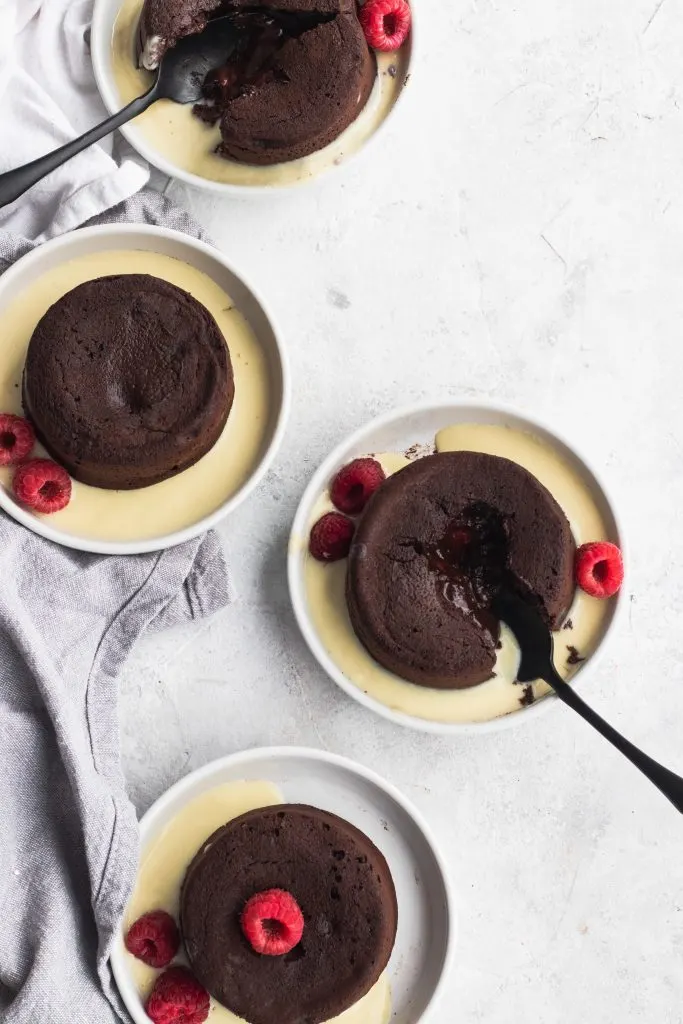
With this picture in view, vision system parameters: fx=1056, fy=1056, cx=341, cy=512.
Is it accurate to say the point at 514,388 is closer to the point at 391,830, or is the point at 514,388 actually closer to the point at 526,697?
the point at 526,697

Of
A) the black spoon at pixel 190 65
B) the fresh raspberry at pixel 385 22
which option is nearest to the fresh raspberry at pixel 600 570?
the fresh raspberry at pixel 385 22

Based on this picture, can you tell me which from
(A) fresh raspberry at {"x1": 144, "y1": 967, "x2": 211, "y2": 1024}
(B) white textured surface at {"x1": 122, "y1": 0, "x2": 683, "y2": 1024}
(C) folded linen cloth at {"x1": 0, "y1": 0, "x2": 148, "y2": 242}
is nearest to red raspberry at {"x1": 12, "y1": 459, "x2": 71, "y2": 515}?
(B) white textured surface at {"x1": 122, "y1": 0, "x2": 683, "y2": 1024}

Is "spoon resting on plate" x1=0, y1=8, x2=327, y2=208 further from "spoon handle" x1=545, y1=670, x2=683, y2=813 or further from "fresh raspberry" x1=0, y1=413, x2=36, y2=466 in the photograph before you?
"spoon handle" x1=545, y1=670, x2=683, y2=813

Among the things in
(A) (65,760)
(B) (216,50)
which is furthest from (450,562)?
(B) (216,50)

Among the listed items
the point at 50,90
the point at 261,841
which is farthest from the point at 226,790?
the point at 50,90

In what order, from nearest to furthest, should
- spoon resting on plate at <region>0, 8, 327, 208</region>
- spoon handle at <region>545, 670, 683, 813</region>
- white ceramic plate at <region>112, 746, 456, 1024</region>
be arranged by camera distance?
spoon handle at <region>545, 670, 683, 813</region> < white ceramic plate at <region>112, 746, 456, 1024</region> < spoon resting on plate at <region>0, 8, 327, 208</region>

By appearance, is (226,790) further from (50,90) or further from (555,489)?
(50,90)
